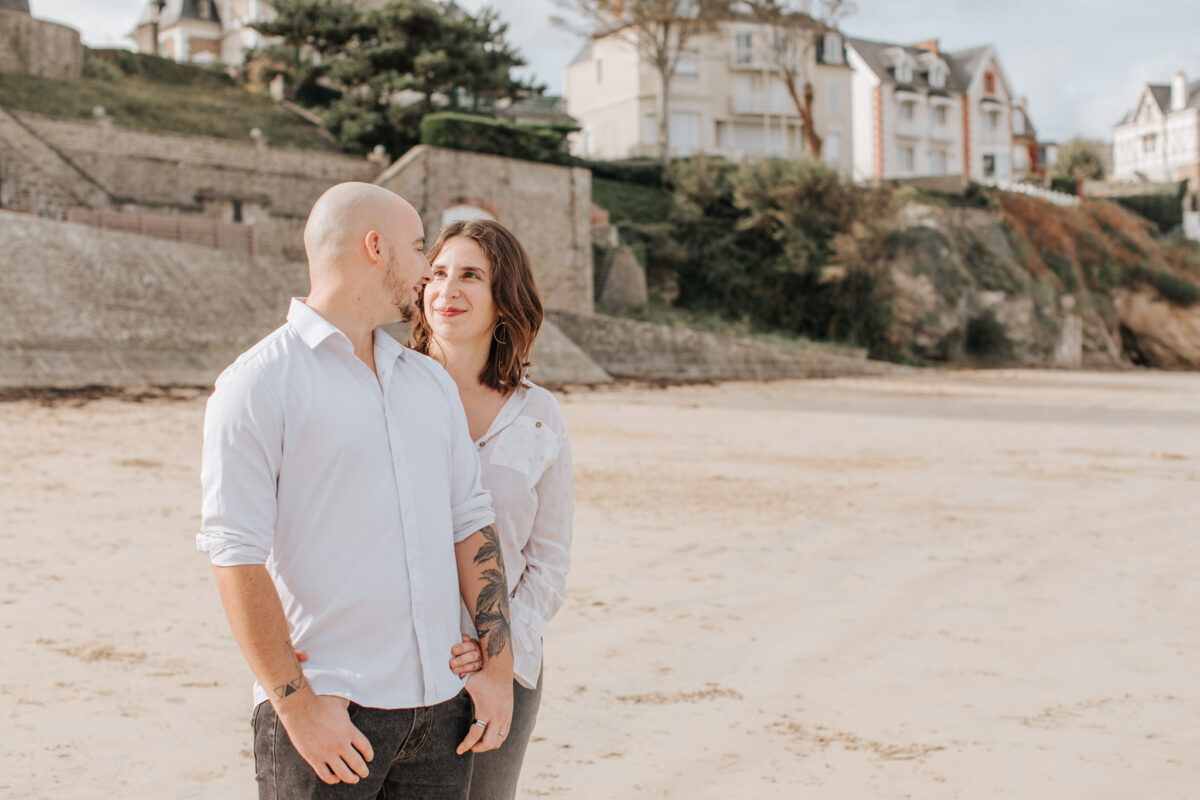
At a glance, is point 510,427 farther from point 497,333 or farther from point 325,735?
point 325,735

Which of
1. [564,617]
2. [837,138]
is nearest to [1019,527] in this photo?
[564,617]

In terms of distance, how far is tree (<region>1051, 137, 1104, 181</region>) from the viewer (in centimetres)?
5819

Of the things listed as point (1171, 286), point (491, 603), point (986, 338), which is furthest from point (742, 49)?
point (491, 603)

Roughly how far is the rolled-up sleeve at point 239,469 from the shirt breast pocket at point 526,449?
57 centimetres

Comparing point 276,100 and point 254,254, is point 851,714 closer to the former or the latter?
point 254,254

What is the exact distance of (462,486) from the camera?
1.80 metres

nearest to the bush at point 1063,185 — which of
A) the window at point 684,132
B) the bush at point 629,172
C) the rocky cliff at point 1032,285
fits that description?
the rocky cliff at point 1032,285

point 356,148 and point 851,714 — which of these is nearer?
point 851,714

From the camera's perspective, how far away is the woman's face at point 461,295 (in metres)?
2.09

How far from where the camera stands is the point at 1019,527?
279 inches

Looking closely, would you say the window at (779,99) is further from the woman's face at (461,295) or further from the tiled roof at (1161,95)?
the woman's face at (461,295)

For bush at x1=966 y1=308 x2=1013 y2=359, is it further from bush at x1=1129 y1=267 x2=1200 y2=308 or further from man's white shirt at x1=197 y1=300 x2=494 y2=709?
man's white shirt at x1=197 y1=300 x2=494 y2=709

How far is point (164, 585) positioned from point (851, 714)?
3.49 meters

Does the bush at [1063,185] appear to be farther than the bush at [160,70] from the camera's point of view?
Yes
